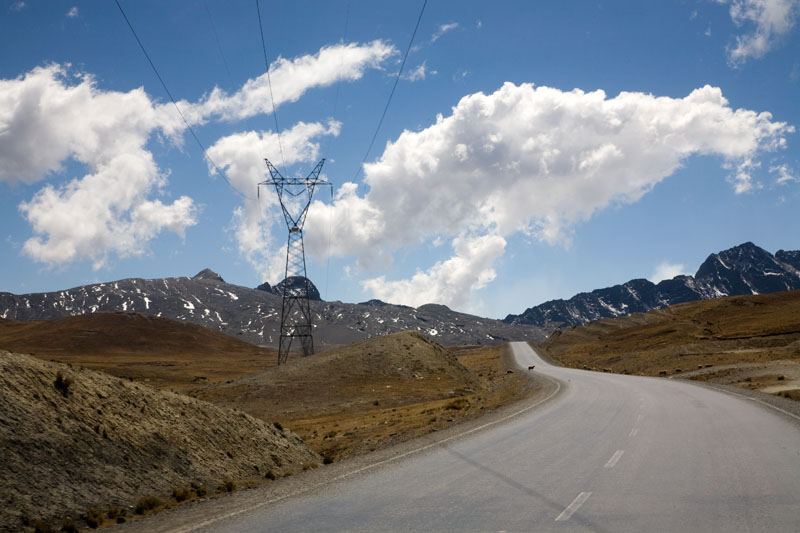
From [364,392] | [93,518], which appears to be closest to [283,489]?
[93,518]

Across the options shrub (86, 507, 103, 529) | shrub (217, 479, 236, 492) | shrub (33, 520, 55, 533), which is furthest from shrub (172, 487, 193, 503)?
shrub (33, 520, 55, 533)

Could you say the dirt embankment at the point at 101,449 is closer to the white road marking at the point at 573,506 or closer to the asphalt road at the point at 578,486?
the asphalt road at the point at 578,486

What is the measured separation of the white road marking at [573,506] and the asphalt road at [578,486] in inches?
1.1

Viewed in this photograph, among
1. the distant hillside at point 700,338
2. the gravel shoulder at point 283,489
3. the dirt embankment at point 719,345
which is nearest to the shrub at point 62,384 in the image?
the gravel shoulder at point 283,489

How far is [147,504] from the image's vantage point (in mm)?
12070

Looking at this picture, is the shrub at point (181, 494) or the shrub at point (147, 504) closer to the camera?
the shrub at point (147, 504)

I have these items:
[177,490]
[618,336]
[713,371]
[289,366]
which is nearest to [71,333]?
[289,366]

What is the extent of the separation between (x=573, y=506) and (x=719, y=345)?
7876 centimetres

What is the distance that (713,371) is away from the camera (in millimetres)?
51656

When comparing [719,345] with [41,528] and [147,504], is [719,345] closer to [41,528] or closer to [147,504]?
[147,504]

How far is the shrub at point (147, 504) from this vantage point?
1186cm

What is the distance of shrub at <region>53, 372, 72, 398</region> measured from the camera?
14.0 metres

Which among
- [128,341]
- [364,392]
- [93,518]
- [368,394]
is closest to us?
[93,518]

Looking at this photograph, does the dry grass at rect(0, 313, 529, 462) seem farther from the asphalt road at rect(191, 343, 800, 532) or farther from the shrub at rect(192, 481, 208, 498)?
the asphalt road at rect(191, 343, 800, 532)
